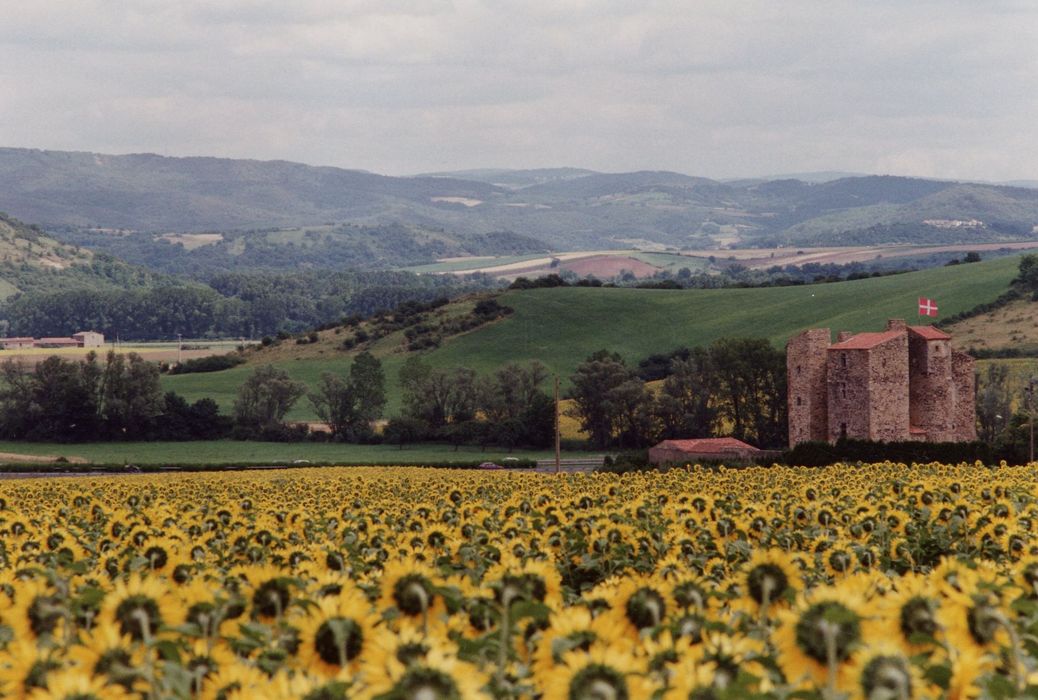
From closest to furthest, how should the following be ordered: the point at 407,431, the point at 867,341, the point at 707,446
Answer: the point at 867,341
the point at 707,446
the point at 407,431

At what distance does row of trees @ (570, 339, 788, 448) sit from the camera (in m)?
99.6

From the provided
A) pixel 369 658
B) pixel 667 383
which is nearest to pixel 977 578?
pixel 369 658

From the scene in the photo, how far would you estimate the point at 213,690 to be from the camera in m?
6.42

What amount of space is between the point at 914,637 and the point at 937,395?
6357 cm

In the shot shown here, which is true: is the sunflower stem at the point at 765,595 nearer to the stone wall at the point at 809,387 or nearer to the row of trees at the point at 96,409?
the stone wall at the point at 809,387

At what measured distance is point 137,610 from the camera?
6.83m

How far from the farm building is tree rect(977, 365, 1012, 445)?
22.2 meters

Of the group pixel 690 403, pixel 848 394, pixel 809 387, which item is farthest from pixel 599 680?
pixel 690 403

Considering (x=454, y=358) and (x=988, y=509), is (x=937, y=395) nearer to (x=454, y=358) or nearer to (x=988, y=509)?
(x=988, y=509)

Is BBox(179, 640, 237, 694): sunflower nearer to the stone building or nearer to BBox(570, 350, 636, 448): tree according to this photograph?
the stone building

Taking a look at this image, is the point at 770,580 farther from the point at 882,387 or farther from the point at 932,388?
the point at 932,388

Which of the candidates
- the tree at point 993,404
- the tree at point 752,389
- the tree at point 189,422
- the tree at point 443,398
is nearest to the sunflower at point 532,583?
the tree at point 993,404

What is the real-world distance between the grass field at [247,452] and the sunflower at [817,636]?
79775mm

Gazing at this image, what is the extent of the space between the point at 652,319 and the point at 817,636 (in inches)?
6357
